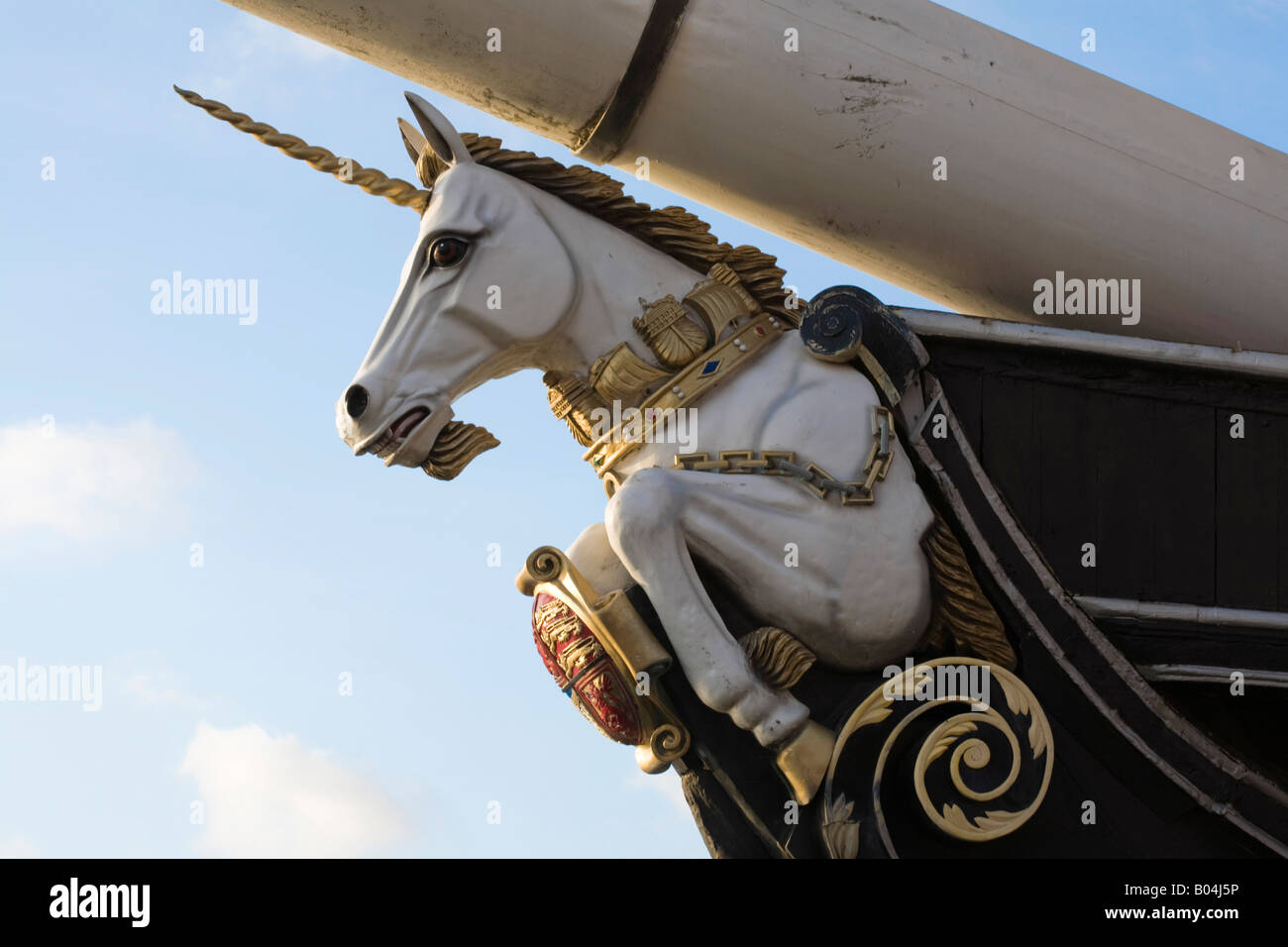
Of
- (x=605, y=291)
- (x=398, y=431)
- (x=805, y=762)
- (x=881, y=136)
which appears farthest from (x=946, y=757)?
(x=881, y=136)

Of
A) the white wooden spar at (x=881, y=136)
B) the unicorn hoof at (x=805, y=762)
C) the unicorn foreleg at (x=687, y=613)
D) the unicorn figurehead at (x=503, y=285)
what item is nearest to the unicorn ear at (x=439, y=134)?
the unicorn figurehead at (x=503, y=285)

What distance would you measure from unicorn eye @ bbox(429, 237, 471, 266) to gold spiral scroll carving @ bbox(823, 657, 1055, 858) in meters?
1.94

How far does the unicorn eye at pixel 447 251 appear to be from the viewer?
648cm

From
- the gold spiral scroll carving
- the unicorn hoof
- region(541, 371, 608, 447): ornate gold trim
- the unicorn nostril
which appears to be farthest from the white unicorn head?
the gold spiral scroll carving

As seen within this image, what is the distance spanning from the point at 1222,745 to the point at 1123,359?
49.6 inches

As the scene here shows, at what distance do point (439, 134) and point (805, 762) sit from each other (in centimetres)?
240

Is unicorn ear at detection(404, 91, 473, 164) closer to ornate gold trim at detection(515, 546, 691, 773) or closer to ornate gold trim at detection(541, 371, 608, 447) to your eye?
ornate gold trim at detection(541, 371, 608, 447)

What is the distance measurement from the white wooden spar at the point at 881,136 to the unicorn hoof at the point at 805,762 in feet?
6.09

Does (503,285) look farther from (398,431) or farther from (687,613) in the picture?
(687,613)

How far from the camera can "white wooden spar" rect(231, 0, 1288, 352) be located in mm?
6715

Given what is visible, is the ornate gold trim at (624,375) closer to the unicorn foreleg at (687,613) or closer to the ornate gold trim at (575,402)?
the ornate gold trim at (575,402)

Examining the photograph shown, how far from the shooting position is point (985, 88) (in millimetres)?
6867
